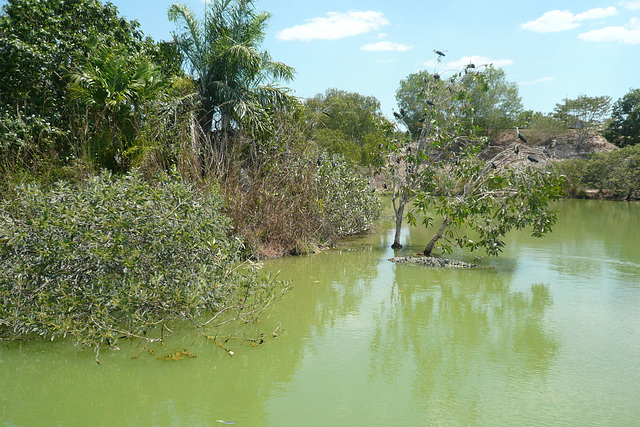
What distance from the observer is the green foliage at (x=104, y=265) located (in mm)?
4539

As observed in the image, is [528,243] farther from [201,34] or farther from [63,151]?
[63,151]

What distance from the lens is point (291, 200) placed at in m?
9.66

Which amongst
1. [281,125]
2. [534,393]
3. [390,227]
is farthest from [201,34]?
[534,393]

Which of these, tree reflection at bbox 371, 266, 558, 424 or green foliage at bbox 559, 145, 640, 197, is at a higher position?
green foliage at bbox 559, 145, 640, 197

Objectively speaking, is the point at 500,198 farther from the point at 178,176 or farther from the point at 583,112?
the point at 583,112

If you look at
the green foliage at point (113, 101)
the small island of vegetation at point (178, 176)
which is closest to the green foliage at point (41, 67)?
the small island of vegetation at point (178, 176)

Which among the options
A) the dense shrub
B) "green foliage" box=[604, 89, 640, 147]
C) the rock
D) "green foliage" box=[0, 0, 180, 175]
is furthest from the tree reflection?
"green foliage" box=[604, 89, 640, 147]

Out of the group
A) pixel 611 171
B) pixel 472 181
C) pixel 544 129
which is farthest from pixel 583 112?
pixel 472 181

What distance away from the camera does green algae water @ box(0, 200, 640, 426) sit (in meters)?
3.65

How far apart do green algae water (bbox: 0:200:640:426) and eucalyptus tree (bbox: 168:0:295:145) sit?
16.2 feet

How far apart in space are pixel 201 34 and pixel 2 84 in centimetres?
446

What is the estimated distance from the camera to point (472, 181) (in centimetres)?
979

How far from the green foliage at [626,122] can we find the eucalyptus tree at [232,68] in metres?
34.7

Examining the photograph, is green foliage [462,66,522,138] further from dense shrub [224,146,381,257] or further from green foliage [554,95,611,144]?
dense shrub [224,146,381,257]
